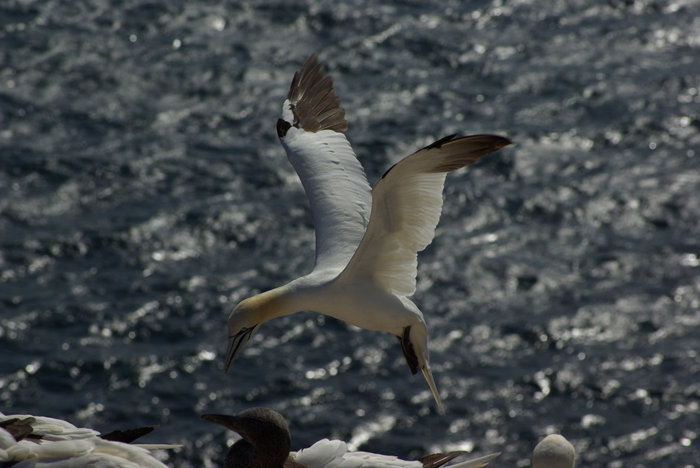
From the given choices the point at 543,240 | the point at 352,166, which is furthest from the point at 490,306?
the point at 352,166

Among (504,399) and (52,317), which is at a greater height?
(52,317)

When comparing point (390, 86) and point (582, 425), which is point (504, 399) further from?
point (390, 86)

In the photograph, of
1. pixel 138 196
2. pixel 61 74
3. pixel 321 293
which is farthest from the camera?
pixel 61 74

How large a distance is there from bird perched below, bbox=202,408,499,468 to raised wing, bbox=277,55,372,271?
2025mm

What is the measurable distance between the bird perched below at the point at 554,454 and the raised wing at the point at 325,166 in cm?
284

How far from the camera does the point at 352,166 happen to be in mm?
8375

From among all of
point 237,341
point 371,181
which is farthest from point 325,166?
point 371,181

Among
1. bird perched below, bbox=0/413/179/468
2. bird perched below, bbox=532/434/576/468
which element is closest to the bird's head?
bird perched below, bbox=0/413/179/468

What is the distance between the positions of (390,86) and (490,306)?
5289mm

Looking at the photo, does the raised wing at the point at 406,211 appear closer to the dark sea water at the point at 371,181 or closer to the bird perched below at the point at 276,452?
the bird perched below at the point at 276,452

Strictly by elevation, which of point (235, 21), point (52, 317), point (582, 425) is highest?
point (235, 21)

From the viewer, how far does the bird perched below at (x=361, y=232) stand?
6.17m

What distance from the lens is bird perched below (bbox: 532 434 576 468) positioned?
15.4 feet

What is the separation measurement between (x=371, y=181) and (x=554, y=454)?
32.9 ft
